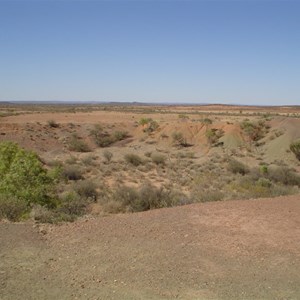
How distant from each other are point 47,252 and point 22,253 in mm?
551

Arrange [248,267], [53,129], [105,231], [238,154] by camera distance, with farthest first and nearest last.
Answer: [53,129]
[238,154]
[105,231]
[248,267]

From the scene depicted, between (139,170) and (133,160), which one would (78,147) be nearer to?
(133,160)

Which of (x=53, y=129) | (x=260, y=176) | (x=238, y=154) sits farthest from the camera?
(x=53, y=129)

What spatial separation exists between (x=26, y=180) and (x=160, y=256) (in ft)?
26.1

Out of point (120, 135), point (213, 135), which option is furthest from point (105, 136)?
point (213, 135)

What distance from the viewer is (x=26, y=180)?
15.2 meters

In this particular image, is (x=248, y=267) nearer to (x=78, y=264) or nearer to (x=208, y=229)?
(x=208, y=229)

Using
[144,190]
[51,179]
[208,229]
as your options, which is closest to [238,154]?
[144,190]

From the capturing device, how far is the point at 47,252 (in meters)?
9.21

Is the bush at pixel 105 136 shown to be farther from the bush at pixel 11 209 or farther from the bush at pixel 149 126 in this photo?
the bush at pixel 11 209

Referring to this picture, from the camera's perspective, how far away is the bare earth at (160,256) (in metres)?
7.34

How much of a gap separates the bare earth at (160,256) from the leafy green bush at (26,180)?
3270 millimetres

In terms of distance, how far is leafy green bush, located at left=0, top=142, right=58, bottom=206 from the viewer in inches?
567

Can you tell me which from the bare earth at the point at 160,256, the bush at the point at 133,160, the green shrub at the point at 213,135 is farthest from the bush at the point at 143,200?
the green shrub at the point at 213,135
